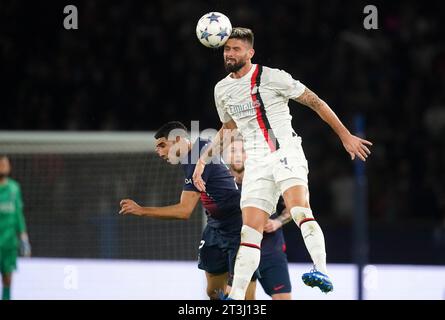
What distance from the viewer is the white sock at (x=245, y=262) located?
6.98m

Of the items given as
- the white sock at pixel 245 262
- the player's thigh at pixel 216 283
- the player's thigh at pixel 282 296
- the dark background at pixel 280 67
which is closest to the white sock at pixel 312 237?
the white sock at pixel 245 262

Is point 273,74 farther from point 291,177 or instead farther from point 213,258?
point 213,258

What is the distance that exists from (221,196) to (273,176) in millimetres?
924

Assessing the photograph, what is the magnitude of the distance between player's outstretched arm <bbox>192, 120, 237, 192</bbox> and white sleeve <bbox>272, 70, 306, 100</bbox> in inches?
19.2

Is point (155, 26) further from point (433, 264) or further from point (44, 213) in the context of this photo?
point (433, 264)

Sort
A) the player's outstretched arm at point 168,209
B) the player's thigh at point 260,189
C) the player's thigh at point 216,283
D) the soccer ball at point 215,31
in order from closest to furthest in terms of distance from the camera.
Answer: the player's outstretched arm at point 168,209, the player's thigh at point 260,189, the soccer ball at point 215,31, the player's thigh at point 216,283

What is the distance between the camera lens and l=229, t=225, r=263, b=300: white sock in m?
6.98

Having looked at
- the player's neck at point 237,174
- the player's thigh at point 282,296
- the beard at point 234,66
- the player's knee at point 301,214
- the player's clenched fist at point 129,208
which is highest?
the beard at point 234,66

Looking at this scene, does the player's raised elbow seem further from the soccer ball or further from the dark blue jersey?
the soccer ball

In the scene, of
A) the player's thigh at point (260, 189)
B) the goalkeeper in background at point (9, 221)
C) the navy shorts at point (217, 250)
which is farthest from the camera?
the goalkeeper in background at point (9, 221)

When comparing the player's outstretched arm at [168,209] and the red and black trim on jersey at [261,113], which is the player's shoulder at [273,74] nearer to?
the red and black trim on jersey at [261,113]

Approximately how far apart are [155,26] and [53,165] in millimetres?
3761

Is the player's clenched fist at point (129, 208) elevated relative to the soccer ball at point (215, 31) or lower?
lower

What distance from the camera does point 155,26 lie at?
17109 mm
